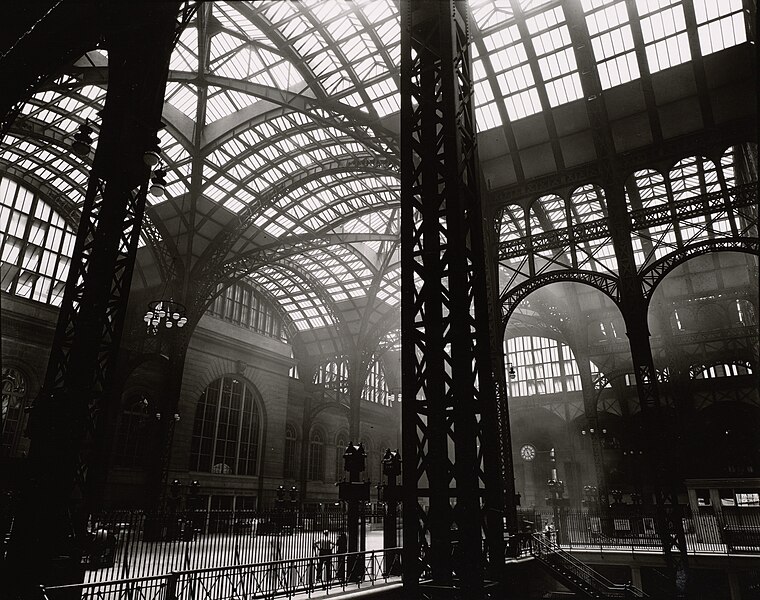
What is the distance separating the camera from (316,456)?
43656 mm

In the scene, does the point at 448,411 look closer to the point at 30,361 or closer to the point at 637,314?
the point at 637,314

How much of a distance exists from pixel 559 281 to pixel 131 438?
80.0ft

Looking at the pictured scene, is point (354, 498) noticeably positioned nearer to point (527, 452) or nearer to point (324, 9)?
point (324, 9)

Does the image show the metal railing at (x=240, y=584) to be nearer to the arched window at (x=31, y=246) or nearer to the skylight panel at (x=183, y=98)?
the arched window at (x=31, y=246)

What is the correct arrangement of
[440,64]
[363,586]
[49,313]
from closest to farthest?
[440,64], [363,586], [49,313]

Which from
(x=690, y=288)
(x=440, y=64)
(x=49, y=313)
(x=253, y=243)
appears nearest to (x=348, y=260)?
(x=253, y=243)

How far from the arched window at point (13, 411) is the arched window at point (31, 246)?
4.46 m

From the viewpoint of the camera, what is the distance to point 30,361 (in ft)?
82.6

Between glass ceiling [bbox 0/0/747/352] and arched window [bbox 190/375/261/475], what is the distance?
387 inches

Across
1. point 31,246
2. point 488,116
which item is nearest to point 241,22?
point 488,116

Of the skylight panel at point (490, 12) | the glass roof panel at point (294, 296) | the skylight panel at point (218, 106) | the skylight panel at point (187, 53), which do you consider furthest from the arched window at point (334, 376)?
the skylight panel at point (490, 12)

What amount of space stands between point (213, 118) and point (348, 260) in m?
14.2

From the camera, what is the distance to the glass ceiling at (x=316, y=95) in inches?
747

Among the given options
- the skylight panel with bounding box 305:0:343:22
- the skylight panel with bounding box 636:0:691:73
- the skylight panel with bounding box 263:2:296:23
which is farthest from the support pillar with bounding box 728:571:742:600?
the skylight panel with bounding box 263:2:296:23
